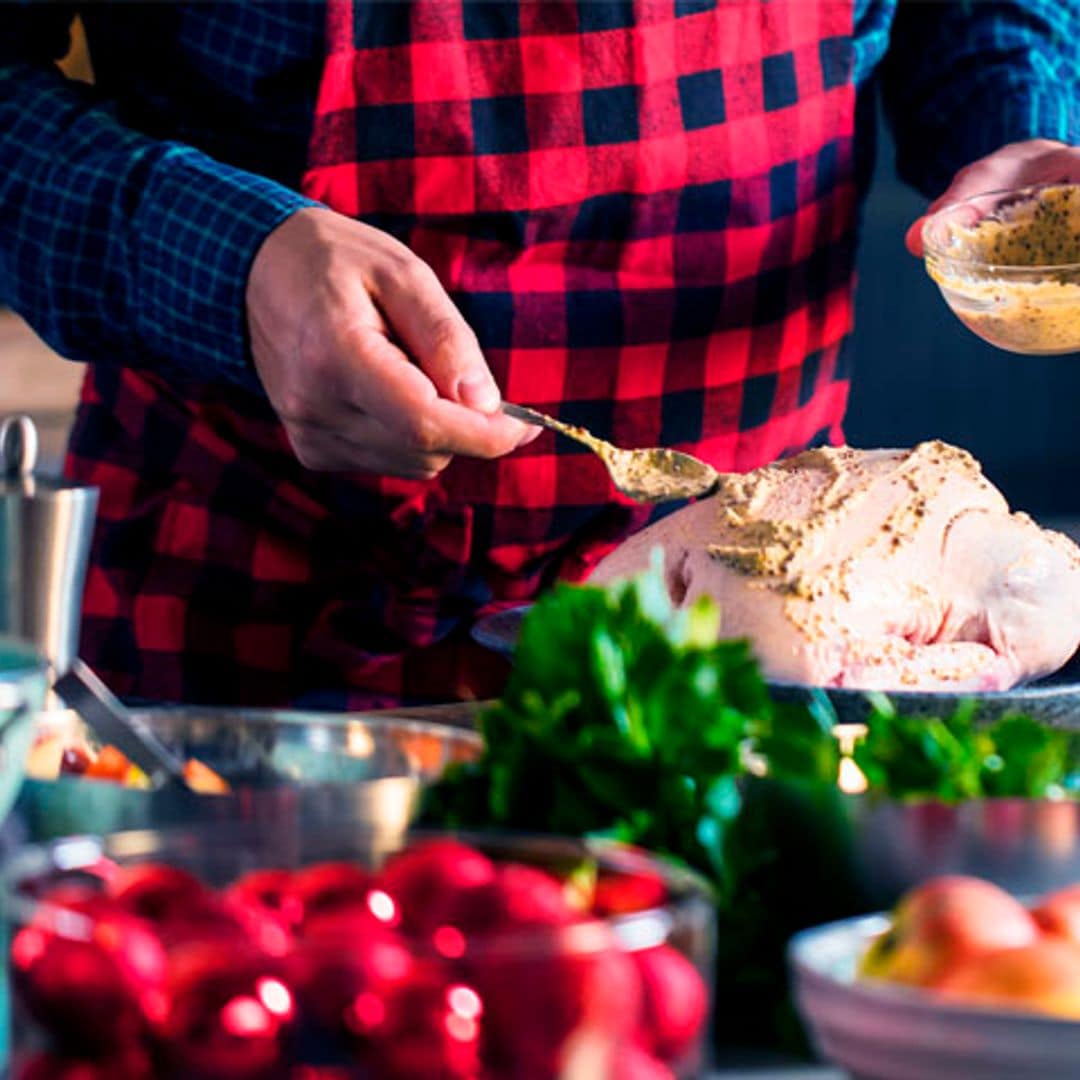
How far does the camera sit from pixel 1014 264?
1326mm

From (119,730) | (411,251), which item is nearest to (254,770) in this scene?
(119,730)

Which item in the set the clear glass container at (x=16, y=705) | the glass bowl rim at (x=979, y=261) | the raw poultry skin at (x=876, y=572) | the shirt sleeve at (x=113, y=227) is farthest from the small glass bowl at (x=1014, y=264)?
the clear glass container at (x=16, y=705)

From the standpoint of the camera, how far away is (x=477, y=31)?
1.33 meters

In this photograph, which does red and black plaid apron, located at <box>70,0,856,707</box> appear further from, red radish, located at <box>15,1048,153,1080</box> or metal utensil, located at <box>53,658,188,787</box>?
red radish, located at <box>15,1048,153,1080</box>

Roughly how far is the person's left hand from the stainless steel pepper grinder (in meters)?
0.82

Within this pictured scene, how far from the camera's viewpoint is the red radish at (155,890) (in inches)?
18.8

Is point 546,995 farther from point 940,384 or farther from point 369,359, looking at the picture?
point 940,384

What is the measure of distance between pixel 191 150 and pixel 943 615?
0.57 meters

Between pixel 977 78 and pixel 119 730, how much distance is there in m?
1.17

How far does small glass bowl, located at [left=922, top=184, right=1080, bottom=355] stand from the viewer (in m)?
1.23

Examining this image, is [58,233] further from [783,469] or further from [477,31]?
[783,469]

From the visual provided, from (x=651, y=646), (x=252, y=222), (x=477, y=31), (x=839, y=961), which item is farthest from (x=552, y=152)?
(x=839, y=961)

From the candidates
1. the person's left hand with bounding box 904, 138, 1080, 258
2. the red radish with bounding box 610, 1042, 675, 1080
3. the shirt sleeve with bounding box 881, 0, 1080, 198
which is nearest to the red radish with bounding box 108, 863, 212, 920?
the red radish with bounding box 610, 1042, 675, 1080

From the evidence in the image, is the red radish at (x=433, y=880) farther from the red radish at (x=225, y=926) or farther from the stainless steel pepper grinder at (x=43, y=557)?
the stainless steel pepper grinder at (x=43, y=557)
